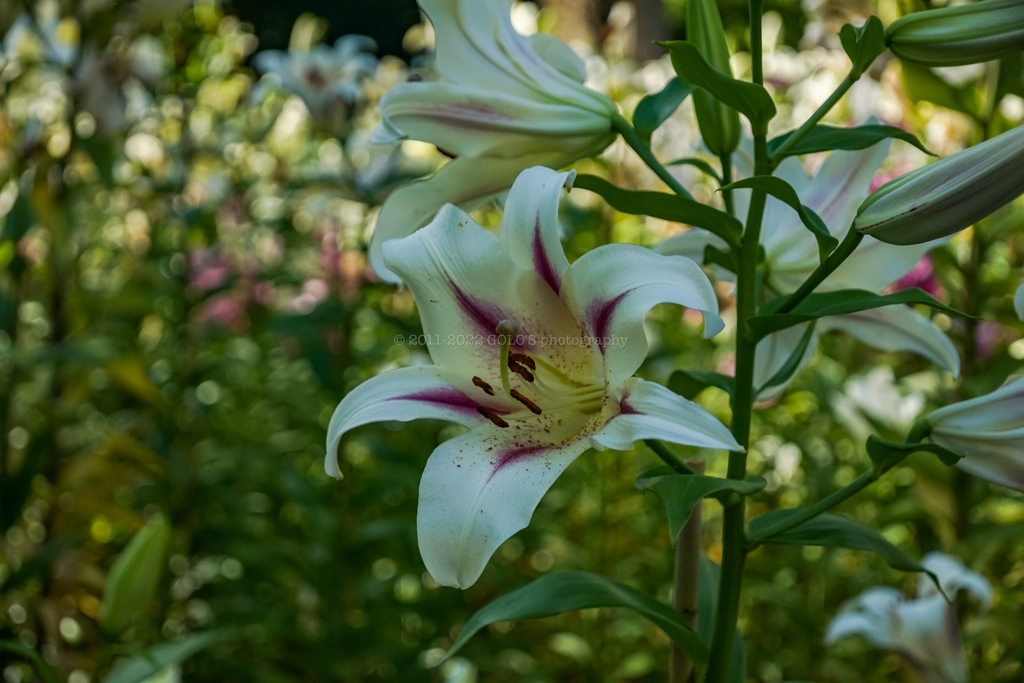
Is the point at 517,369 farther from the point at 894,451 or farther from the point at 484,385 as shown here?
the point at 894,451

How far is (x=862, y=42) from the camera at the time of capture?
16.3 inches

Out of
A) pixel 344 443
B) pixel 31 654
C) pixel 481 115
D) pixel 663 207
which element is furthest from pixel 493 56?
pixel 344 443

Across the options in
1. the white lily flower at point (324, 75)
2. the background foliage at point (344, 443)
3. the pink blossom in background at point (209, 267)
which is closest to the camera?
the background foliage at point (344, 443)

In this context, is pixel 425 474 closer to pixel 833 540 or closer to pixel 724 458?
pixel 833 540

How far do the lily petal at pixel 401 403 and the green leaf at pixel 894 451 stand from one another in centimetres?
20

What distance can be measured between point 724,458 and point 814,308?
1.10 metres

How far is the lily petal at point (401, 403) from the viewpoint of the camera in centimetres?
41

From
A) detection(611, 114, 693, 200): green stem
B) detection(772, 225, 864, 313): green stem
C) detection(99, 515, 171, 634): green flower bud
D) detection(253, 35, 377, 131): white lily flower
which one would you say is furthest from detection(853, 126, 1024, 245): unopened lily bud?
detection(253, 35, 377, 131): white lily flower

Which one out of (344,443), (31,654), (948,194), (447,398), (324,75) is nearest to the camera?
(948,194)

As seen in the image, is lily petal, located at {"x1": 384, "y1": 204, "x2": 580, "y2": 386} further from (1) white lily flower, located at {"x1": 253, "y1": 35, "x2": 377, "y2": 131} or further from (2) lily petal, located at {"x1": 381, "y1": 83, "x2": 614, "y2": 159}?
(1) white lily flower, located at {"x1": 253, "y1": 35, "x2": 377, "y2": 131}

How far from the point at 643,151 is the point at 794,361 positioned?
0.15 m

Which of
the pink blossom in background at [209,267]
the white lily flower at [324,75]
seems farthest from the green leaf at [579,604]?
the pink blossom in background at [209,267]

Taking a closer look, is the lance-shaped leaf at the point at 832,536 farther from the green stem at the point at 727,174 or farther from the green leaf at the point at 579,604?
the green stem at the point at 727,174

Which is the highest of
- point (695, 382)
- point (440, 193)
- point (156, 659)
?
point (440, 193)
